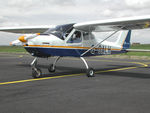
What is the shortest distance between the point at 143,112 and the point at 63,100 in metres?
1.93

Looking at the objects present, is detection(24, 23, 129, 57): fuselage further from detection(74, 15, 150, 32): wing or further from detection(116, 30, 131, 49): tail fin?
detection(116, 30, 131, 49): tail fin

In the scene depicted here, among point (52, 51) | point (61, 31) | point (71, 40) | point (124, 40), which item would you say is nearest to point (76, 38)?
point (71, 40)

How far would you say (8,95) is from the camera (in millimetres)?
5277

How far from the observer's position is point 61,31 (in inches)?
368

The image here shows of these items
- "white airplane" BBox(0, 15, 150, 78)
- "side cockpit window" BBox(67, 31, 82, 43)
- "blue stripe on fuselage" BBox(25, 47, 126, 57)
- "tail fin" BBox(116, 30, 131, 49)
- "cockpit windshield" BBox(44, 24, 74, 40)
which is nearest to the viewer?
"white airplane" BBox(0, 15, 150, 78)

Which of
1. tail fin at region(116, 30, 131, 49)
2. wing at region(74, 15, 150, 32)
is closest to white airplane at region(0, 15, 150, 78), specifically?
wing at region(74, 15, 150, 32)

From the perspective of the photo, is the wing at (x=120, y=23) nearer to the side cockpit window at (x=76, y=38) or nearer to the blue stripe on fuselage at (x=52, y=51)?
the side cockpit window at (x=76, y=38)

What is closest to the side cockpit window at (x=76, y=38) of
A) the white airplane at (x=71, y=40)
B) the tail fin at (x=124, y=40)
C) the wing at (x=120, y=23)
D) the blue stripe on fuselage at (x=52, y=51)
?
the white airplane at (x=71, y=40)

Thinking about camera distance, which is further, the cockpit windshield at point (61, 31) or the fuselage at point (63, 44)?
the cockpit windshield at point (61, 31)

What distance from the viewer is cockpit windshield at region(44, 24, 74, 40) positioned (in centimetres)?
920

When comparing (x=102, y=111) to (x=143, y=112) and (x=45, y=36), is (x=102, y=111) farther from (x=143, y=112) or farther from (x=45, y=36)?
(x=45, y=36)

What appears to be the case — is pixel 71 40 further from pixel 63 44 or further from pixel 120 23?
pixel 120 23

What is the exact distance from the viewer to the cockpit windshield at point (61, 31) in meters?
9.20

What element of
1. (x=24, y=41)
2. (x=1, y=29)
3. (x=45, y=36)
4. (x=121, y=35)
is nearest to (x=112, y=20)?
(x=45, y=36)
